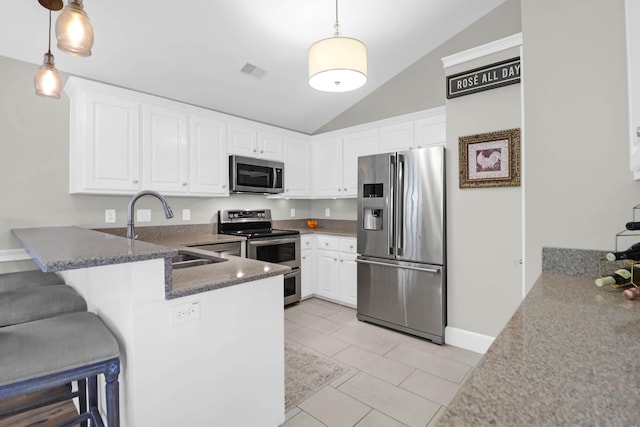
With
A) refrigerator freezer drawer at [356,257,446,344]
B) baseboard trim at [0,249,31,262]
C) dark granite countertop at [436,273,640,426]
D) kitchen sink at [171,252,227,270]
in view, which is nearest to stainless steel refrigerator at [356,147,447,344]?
refrigerator freezer drawer at [356,257,446,344]

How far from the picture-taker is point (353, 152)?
163 inches

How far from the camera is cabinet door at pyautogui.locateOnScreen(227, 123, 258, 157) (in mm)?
3684

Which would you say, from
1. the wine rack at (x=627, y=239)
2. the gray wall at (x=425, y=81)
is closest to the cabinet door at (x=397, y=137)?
the gray wall at (x=425, y=81)

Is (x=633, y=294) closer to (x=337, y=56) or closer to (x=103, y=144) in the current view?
(x=337, y=56)

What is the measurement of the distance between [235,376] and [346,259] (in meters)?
2.51

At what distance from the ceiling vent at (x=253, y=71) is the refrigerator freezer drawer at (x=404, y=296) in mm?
2334

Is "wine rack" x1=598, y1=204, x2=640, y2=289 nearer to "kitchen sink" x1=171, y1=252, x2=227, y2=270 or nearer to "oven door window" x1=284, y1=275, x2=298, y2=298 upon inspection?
"kitchen sink" x1=171, y1=252, x2=227, y2=270

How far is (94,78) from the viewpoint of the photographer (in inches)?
114

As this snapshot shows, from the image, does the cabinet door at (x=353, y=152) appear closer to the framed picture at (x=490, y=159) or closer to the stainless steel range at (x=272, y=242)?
the stainless steel range at (x=272, y=242)

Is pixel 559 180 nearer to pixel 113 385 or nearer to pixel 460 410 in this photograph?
pixel 460 410

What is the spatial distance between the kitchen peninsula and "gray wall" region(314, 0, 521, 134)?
3.15 metres

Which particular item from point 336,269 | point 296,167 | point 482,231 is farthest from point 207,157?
point 482,231

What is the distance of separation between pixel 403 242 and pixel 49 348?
2.68 metres

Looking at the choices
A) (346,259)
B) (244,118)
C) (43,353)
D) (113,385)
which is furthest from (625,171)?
(244,118)
